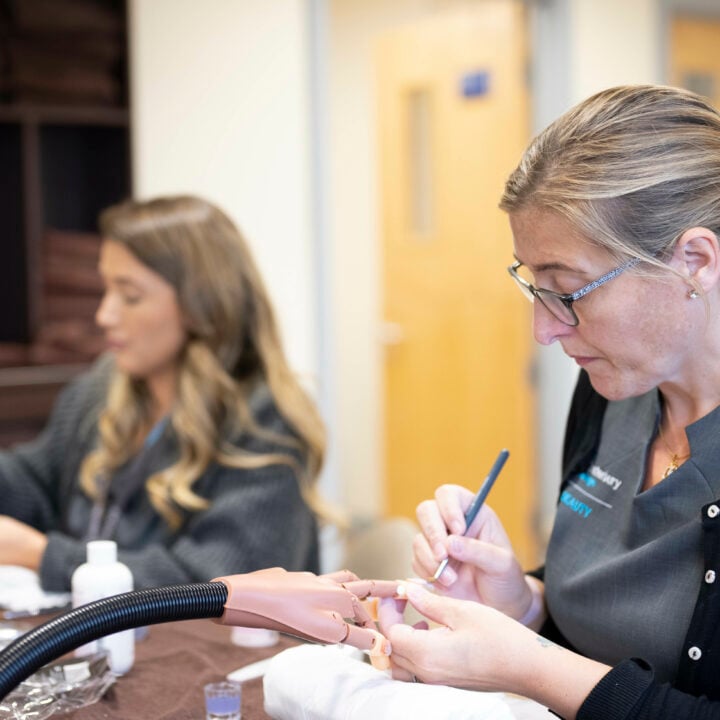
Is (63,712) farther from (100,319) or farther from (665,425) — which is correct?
(100,319)

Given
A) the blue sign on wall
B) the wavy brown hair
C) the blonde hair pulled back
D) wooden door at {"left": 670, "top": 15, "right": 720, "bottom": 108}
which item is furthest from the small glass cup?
wooden door at {"left": 670, "top": 15, "right": 720, "bottom": 108}

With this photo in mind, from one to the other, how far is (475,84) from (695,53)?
39.2 inches

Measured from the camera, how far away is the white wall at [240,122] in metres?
3.28

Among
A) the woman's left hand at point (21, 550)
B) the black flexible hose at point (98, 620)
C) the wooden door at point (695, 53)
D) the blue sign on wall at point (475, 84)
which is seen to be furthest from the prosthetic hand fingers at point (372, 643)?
the wooden door at point (695, 53)

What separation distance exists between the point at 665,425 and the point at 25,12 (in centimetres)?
213

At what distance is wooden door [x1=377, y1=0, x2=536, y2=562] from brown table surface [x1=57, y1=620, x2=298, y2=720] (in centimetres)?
296

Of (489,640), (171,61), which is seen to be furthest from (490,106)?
(489,640)

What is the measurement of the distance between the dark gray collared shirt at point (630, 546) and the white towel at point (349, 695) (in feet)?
0.79

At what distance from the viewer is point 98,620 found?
997 mm

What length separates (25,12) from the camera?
2.77 meters

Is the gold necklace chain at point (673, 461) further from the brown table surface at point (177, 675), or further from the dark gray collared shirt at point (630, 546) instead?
the brown table surface at point (177, 675)

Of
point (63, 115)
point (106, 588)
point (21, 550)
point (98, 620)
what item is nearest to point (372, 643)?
point (98, 620)

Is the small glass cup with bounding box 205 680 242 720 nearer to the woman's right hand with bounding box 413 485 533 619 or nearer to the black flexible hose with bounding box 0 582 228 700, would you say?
the black flexible hose with bounding box 0 582 228 700

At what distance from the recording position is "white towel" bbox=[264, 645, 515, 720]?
1045 millimetres
